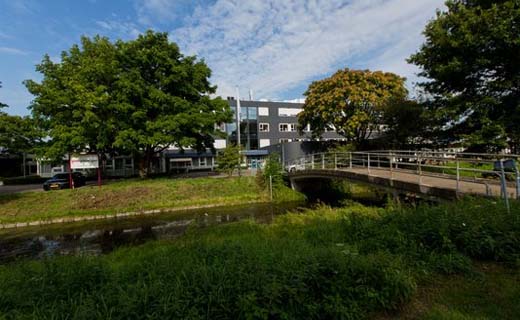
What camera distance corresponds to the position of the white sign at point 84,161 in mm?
20806

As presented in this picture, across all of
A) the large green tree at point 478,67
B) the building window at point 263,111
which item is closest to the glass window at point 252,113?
the building window at point 263,111

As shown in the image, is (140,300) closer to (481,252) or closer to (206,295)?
(206,295)

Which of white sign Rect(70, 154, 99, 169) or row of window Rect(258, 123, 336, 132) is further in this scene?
row of window Rect(258, 123, 336, 132)

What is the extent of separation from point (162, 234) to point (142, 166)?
1460cm

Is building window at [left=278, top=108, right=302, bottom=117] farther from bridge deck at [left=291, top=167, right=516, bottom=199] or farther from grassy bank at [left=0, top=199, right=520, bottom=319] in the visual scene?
grassy bank at [left=0, top=199, right=520, bottom=319]

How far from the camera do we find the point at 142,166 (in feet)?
84.0

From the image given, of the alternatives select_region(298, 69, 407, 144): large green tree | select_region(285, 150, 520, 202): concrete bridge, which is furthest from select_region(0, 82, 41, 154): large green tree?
select_region(298, 69, 407, 144): large green tree

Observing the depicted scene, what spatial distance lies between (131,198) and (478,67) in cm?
2199

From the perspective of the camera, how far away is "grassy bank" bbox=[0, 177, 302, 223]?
16750 millimetres

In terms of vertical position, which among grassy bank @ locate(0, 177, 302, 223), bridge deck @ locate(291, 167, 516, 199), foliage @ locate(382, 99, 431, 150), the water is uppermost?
foliage @ locate(382, 99, 431, 150)

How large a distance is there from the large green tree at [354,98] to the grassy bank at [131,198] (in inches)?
410

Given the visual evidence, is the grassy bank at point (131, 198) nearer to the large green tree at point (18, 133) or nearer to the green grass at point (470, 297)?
the large green tree at point (18, 133)

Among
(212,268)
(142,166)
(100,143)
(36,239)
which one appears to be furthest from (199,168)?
(212,268)

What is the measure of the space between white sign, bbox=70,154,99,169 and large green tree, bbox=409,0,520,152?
936 inches
